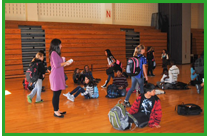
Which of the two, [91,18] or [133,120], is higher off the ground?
[91,18]

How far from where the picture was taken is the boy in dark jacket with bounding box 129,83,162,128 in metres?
4.41

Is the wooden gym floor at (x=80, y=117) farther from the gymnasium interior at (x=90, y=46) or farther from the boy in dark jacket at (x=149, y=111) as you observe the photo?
the boy in dark jacket at (x=149, y=111)

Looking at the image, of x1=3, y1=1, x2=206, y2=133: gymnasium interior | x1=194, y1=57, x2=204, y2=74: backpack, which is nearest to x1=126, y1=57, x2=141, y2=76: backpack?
x1=3, y1=1, x2=206, y2=133: gymnasium interior

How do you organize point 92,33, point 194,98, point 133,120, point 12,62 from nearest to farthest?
point 133,120, point 194,98, point 12,62, point 92,33

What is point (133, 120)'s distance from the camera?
432 centimetres

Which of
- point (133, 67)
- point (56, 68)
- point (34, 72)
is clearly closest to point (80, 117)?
point (56, 68)

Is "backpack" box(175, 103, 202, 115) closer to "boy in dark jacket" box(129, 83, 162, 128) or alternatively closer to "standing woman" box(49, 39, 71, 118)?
"boy in dark jacket" box(129, 83, 162, 128)

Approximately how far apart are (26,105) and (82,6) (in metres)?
11.2

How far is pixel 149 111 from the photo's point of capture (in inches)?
177

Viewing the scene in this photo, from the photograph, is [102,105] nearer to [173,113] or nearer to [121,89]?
[121,89]

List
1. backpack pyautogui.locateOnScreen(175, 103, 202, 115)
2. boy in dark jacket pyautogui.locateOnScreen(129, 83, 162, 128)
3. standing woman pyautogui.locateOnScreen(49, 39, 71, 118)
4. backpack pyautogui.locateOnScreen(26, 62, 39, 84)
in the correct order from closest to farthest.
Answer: boy in dark jacket pyautogui.locateOnScreen(129, 83, 162, 128) → standing woman pyautogui.locateOnScreen(49, 39, 71, 118) → backpack pyautogui.locateOnScreen(175, 103, 202, 115) → backpack pyautogui.locateOnScreen(26, 62, 39, 84)

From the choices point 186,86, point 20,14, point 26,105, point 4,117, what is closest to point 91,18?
point 20,14

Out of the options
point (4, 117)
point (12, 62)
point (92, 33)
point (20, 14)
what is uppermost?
point (20, 14)

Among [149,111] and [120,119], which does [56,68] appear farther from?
[149,111]
